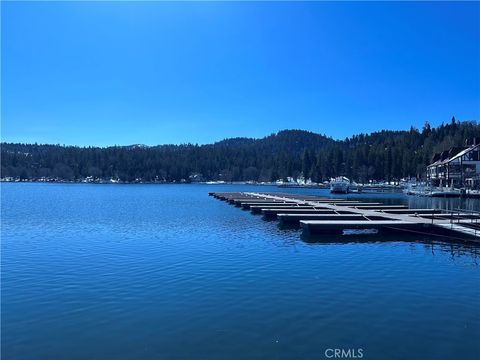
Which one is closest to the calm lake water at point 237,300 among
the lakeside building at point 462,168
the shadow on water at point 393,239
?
the shadow on water at point 393,239

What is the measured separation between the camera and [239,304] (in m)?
13.2

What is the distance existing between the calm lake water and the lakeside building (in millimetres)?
86360

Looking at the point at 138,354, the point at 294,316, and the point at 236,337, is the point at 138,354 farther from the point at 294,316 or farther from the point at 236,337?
the point at 294,316

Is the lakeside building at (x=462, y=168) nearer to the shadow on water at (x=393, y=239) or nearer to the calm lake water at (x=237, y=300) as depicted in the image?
the shadow on water at (x=393, y=239)

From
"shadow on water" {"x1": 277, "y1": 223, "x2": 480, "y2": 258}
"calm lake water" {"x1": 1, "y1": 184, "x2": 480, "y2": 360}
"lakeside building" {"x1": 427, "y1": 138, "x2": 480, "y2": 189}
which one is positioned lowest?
"calm lake water" {"x1": 1, "y1": 184, "x2": 480, "y2": 360}

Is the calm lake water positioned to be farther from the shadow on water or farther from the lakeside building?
the lakeside building

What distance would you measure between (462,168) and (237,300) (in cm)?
10295

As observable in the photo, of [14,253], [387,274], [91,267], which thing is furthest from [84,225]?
[387,274]

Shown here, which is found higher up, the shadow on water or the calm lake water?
the shadow on water

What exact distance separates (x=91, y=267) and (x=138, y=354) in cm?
968

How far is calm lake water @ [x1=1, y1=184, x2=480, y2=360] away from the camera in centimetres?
1014

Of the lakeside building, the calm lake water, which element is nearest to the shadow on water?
the calm lake water

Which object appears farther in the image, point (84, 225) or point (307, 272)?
point (84, 225)

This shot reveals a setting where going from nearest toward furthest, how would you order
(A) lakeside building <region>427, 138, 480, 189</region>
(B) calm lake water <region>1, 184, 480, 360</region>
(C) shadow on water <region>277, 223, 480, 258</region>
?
(B) calm lake water <region>1, 184, 480, 360</region>, (C) shadow on water <region>277, 223, 480, 258</region>, (A) lakeside building <region>427, 138, 480, 189</region>
